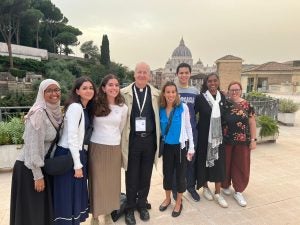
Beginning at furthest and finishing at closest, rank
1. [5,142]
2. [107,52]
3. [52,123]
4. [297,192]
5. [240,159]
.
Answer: [107,52]
[5,142]
[297,192]
[240,159]
[52,123]

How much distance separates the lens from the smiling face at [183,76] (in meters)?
3.30

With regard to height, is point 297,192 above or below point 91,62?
below

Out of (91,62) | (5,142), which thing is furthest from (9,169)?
(91,62)

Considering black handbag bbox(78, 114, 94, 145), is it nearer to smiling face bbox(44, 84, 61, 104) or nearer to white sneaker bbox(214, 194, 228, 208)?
smiling face bbox(44, 84, 61, 104)

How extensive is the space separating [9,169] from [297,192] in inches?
181

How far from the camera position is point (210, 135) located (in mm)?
3318

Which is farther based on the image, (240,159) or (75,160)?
(240,159)

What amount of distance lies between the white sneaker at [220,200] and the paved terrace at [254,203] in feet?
0.17

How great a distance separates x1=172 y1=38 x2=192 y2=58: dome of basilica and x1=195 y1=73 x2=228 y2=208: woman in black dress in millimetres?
87393

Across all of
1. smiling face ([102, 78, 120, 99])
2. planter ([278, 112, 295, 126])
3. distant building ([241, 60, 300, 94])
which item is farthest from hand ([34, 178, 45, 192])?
distant building ([241, 60, 300, 94])

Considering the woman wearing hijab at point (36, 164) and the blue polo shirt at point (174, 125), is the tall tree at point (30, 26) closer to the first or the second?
the blue polo shirt at point (174, 125)

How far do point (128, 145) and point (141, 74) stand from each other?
78 centimetres

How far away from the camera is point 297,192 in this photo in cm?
390

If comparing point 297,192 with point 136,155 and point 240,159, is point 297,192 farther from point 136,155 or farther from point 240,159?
point 136,155
